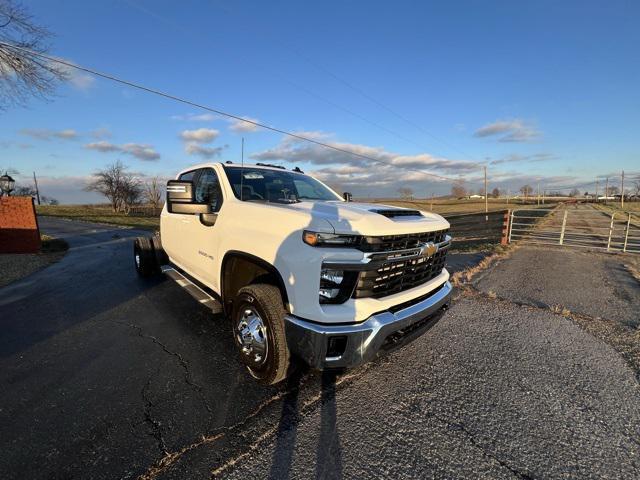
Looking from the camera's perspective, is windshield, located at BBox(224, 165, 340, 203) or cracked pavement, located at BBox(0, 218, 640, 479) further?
windshield, located at BBox(224, 165, 340, 203)

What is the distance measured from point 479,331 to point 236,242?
3.09m

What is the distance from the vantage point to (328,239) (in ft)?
7.34

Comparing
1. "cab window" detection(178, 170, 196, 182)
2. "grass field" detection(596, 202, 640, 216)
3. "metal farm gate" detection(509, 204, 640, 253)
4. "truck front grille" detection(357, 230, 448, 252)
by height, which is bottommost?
"grass field" detection(596, 202, 640, 216)

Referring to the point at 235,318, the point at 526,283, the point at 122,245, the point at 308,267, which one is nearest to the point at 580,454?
the point at 308,267

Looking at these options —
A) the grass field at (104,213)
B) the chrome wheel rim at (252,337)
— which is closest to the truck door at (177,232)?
the chrome wheel rim at (252,337)

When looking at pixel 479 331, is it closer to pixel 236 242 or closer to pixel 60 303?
pixel 236 242

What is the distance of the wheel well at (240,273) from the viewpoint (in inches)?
105

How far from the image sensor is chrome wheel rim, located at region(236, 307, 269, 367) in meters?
2.57

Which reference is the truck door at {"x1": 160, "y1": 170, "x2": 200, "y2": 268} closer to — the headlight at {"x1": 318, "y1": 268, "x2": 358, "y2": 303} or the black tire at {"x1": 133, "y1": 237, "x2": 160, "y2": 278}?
the black tire at {"x1": 133, "y1": 237, "x2": 160, "y2": 278}

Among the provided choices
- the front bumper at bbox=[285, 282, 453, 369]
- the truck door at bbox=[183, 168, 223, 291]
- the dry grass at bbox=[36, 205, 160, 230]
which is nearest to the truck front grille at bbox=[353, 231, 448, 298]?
the front bumper at bbox=[285, 282, 453, 369]

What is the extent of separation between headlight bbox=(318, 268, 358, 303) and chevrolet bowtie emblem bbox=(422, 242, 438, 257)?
80 cm

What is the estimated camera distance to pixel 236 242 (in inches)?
114

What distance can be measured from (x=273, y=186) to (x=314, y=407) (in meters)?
2.45

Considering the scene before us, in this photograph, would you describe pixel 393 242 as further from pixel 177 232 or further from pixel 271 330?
pixel 177 232
